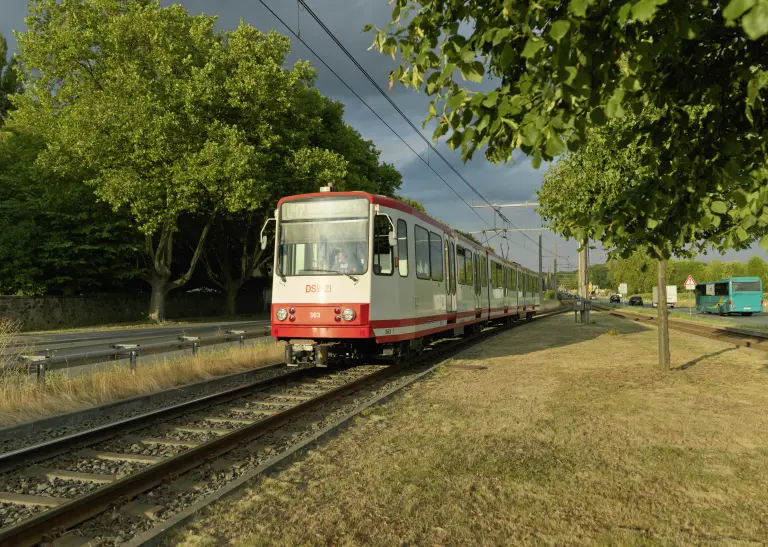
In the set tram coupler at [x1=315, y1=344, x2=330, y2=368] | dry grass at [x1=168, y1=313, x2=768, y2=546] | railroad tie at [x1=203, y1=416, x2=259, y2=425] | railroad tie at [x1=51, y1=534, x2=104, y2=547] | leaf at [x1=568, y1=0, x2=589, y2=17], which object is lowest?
railroad tie at [x1=51, y1=534, x2=104, y2=547]

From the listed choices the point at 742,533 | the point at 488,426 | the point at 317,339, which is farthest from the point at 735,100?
the point at 317,339

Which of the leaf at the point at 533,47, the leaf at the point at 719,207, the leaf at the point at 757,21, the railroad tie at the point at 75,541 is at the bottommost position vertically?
the railroad tie at the point at 75,541

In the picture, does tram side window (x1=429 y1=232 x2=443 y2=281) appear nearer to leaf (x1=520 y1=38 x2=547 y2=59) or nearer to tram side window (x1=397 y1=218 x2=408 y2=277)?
tram side window (x1=397 y1=218 x2=408 y2=277)

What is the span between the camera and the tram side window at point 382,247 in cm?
1012

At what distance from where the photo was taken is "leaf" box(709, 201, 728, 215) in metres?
3.71

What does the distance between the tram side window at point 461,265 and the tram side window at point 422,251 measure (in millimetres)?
3185

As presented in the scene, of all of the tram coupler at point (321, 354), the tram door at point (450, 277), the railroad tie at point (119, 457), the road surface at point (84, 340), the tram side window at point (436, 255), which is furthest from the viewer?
the tram door at point (450, 277)

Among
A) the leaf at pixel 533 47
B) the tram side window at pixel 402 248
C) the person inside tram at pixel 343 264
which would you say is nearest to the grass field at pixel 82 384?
the person inside tram at pixel 343 264

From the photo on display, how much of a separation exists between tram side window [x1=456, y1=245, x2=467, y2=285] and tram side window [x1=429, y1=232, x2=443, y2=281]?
1.94 meters

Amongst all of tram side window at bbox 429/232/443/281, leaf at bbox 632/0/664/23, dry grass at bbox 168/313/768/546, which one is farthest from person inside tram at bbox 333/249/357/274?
leaf at bbox 632/0/664/23

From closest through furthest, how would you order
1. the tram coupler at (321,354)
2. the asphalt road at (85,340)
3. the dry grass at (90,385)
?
the dry grass at (90,385) < the tram coupler at (321,354) < the asphalt road at (85,340)

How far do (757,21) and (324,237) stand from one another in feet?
28.4

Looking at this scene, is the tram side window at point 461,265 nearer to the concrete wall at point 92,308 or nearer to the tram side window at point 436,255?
the tram side window at point 436,255

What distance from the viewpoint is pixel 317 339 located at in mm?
10250
